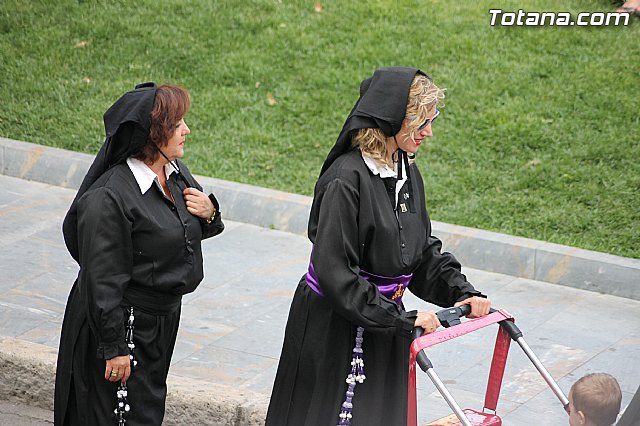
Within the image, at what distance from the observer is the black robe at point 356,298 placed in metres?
4.01

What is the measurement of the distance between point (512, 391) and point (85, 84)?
19.7 ft

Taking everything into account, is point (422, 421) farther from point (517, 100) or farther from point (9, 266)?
point (517, 100)

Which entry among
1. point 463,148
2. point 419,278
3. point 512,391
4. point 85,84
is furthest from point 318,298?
point 85,84

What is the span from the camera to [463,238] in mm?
7762

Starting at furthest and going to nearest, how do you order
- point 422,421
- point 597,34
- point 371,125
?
point 597,34, point 422,421, point 371,125

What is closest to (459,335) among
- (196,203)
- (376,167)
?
(376,167)

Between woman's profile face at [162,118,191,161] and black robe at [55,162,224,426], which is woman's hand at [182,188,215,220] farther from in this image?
woman's profile face at [162,118,191,161]

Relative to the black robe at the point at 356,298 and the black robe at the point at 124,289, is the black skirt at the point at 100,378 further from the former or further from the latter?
the black robe at the point at 356,298

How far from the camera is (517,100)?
371 inches

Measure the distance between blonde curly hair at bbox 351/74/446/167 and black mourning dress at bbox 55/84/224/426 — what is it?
855 mm

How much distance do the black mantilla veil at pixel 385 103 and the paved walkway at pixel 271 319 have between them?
1.95m

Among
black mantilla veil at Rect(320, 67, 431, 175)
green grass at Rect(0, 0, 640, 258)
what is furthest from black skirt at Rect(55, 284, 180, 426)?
green grass at Rect(0, 0, 640, 258)

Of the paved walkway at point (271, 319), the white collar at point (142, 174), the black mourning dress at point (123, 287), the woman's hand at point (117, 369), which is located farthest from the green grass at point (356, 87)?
the woman's hand at point (117, 369)
